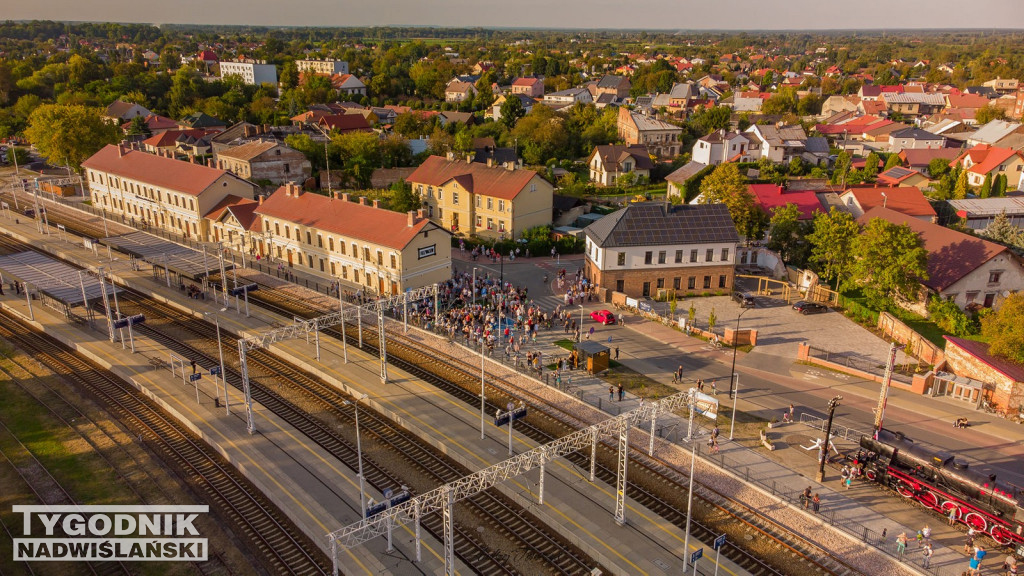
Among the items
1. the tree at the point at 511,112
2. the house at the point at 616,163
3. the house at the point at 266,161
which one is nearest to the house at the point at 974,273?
the house at the point at 616,163

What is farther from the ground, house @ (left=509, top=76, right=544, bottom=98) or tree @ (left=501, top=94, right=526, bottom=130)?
house @ (left=509, top=76, right=544, bottom=98)

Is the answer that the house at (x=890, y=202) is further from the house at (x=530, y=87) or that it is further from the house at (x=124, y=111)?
the house at (x=124, y=111)

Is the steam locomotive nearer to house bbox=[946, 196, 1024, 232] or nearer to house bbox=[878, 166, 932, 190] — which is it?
house bbox=[946, 196, 1024, 232]

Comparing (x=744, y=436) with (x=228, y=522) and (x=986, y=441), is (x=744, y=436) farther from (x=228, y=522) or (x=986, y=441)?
(x=228, y=522)

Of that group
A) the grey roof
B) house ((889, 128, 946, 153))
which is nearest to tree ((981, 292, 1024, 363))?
the grey roof

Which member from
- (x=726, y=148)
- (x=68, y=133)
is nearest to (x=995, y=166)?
(x=726, y=148)

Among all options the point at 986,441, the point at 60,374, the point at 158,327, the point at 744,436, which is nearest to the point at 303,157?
the point at 158,327

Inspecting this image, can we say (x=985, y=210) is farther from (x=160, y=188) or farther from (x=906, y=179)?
(x=160, y=188)
